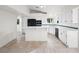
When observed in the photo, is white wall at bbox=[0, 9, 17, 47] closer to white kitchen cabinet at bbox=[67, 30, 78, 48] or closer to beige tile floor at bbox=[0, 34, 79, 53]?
beige tile floor at bbox=[0, 34, 79, 53]

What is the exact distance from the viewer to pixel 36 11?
5820mm

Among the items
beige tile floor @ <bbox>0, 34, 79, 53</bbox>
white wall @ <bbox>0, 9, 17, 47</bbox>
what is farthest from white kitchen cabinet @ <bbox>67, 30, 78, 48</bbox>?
white wall @ <bbox>0, 9, 17, 47</bbox>

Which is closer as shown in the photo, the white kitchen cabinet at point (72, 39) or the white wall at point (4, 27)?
the white kitchen cabinet at point (72, 39)

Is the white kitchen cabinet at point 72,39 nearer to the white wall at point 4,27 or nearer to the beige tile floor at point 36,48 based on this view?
the beige tile floor at point 36,48

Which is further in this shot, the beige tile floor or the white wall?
the white wall

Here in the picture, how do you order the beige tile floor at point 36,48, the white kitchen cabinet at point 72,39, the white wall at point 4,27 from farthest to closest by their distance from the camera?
the white wall at point 4,27 < the white kitchen cabinet at point 72,39 < the beige tile floor at point 36,48

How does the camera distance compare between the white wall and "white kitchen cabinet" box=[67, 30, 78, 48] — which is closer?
"white kitchen cabinet" box=[67, 30, 78, 48]

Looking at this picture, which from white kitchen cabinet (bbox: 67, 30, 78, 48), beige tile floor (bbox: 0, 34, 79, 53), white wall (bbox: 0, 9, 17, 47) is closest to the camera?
beige tile floor (bbox: 0, 34, 79, 53)

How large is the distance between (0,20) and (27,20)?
4.69m

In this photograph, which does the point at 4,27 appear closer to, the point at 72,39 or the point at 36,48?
the point at 72,39

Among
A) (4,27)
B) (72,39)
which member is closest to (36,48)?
(72,39)

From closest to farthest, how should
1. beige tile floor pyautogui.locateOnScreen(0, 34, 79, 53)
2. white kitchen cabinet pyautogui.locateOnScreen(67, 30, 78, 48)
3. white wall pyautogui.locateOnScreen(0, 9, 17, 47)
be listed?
1. beige tile floor pyautogui.locateOnScreen(0, 34, 79, 53)
2. white kitchen cabinet pyautogui.locateOnScreen(67, 30, 78, 48)
3. white wall pyautogui.locateOnScreen(0, 9, 17, 47)

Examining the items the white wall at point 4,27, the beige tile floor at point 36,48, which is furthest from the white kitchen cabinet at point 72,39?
the white wall at point 4,27
